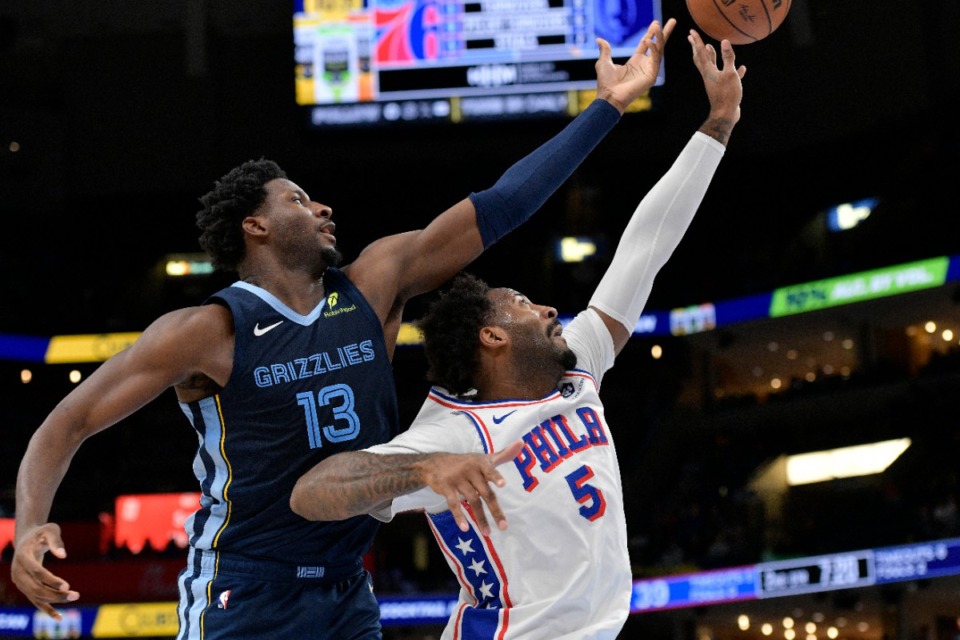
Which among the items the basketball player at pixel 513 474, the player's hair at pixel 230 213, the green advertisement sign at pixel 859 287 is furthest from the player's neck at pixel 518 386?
the green advertisement sign at pixel 859 287

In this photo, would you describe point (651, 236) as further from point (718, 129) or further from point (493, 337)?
point (493, 337)

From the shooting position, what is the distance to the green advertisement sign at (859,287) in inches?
756

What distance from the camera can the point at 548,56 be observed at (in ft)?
58.6

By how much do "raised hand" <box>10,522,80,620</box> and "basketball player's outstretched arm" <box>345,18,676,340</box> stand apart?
1.22 meters

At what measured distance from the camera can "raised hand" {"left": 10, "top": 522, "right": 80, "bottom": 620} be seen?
3.13 m

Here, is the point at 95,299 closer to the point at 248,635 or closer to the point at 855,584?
the point at 855,584

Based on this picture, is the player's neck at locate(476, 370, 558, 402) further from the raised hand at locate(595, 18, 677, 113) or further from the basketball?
the basketball

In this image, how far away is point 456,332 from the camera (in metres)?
3.75

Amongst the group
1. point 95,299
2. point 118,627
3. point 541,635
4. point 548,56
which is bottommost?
point 118,627

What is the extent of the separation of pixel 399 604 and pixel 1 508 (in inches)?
273

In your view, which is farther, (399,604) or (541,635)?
(399,604)

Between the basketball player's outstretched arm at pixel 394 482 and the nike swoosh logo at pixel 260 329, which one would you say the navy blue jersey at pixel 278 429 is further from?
the basketball player's outstretched arm at pixel 394 482

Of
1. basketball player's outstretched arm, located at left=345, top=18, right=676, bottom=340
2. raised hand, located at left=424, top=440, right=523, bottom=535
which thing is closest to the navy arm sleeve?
basketball player's outstretched arm, located at left=345, top=18, right=676, bottom=340

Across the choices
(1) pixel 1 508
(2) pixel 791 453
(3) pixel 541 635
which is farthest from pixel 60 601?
(2) pixel 791 453
